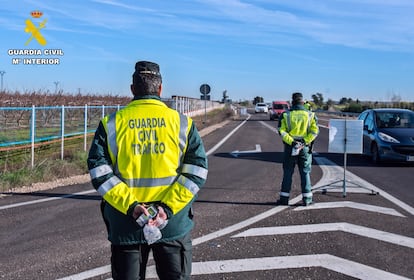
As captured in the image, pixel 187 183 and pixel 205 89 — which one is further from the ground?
pixel 205 89

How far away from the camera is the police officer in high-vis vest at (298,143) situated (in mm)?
7930

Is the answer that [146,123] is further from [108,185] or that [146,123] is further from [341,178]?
[341,178]

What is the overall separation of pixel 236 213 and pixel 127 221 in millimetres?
4621

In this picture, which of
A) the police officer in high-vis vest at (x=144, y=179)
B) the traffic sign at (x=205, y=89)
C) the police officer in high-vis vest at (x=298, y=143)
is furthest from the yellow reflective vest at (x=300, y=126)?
the traffic sign at (x=205, y=89)

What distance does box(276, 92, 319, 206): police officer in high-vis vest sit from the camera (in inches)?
312

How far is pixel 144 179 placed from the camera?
3.01 meters

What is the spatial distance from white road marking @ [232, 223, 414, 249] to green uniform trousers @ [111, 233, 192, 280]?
317 centimetres

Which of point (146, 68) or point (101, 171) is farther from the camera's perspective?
point (146, 68)

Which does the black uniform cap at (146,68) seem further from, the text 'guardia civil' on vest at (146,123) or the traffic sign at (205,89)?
the traffic sign at (205,89)

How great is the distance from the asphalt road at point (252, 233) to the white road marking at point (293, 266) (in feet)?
0.03

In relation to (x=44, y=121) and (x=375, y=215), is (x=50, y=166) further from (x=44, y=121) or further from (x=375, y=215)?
(x=375, y=215)

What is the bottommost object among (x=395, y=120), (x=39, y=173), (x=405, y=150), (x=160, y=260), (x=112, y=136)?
(x=39, y=173)

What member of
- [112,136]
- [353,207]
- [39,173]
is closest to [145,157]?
[112,136]

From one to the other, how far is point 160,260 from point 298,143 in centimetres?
523
